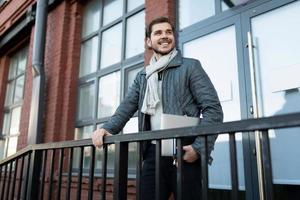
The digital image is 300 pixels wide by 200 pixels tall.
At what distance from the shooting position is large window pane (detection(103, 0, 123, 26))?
15.9ft

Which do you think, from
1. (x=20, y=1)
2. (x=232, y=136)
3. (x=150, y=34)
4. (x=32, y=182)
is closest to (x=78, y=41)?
(x=20, y=1)

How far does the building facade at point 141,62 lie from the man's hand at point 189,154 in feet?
0.78

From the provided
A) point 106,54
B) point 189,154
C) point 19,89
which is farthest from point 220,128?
point 19,89

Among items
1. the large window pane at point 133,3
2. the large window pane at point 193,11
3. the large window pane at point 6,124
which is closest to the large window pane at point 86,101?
the large window pane at point 133,3

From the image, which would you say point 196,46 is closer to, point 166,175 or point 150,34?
point 150,34

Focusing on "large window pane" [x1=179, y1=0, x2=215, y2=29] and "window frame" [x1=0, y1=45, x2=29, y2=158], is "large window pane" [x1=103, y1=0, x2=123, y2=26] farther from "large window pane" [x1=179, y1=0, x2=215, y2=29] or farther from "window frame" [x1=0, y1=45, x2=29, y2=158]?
"window frame" [x1=0, y1=45, x2=29, y2=158]

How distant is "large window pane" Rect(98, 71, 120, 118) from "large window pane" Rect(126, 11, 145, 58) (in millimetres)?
385

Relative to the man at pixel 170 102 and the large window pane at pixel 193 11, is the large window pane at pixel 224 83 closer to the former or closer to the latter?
the large window pane at pixel 193 11

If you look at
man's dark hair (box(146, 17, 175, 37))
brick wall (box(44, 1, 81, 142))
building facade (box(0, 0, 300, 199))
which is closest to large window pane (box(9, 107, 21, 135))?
building facade (box(0, 0, 300, 199))

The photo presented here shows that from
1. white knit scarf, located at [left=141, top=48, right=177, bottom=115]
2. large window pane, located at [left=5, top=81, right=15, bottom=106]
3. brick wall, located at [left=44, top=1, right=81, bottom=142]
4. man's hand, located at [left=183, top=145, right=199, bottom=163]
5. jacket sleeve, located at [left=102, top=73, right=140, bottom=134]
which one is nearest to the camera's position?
man's hand, located at [left=183, top=145, right=199, bottom=163]

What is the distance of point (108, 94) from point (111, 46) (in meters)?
0.74

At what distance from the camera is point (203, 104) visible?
1703 mm

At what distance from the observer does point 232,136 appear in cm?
128

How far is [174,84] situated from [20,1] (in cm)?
581
